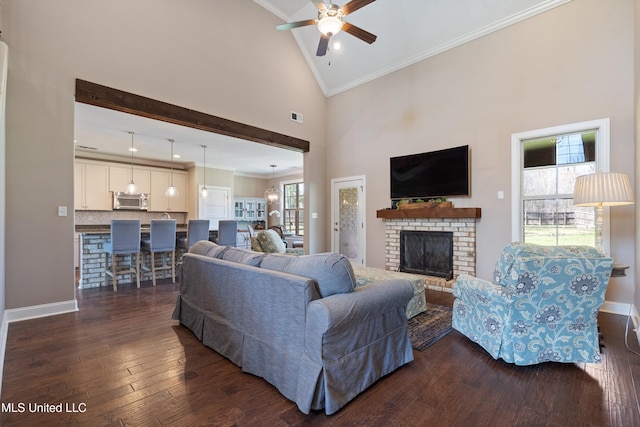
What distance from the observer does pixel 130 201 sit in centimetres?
760

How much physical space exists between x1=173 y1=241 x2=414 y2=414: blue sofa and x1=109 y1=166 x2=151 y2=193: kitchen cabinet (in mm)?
6681

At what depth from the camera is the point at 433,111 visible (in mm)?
4914

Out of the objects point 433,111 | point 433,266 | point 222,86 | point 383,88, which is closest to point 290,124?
point 222,86

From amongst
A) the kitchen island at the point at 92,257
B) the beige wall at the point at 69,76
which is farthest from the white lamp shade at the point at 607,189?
the kitchen island at the point at 92,257

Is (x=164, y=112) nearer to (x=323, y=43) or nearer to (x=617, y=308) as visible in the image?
(x=323, y=43)

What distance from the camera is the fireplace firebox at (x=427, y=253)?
4.66 metres

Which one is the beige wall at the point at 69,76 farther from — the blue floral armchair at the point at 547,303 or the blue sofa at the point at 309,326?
the blue floral armchair at the point at 547,303

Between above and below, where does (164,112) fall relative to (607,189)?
above

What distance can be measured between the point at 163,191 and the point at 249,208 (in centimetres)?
276

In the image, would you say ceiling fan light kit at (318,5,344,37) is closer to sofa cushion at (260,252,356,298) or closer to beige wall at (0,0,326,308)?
beige wall at (0,0,326,308)

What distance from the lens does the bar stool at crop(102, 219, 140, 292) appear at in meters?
4.36

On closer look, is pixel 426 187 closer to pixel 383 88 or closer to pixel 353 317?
pixel 383 88

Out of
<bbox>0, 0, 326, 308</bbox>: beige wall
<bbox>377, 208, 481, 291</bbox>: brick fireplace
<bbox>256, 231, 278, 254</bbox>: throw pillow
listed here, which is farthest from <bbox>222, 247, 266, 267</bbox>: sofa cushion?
<bbox>377, 208, 481, 291</bbox>: brick fireplace

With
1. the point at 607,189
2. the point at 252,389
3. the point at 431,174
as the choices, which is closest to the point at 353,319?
the point at 252,389
